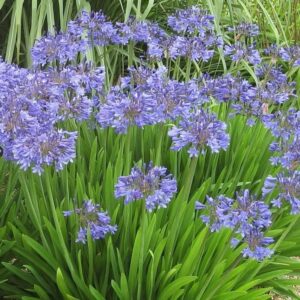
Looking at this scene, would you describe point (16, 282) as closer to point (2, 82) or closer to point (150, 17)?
point (2, 82)

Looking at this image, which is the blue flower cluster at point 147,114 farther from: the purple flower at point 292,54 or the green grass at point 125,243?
the green grass at point 125,243

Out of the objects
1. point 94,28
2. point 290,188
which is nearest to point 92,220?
point 290,188

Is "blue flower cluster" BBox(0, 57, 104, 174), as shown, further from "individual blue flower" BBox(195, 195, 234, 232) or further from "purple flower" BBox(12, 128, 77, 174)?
"individual blue flower" BBox(195, 195, 234, 232)

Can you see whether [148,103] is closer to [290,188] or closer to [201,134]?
[201,134]

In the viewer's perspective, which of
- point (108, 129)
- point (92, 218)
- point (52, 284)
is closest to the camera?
point (92, 218)

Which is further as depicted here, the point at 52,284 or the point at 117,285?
the point at 52,284

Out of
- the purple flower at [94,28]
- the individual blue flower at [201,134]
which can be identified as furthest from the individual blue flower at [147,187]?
the purple flower at [94,28]

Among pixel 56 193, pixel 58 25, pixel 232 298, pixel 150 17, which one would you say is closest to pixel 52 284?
pixel 56 193

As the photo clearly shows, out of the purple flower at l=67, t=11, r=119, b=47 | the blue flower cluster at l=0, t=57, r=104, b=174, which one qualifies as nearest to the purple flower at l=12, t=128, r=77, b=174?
the blue flower cluster at l=0, t=57, r=104, b=174
